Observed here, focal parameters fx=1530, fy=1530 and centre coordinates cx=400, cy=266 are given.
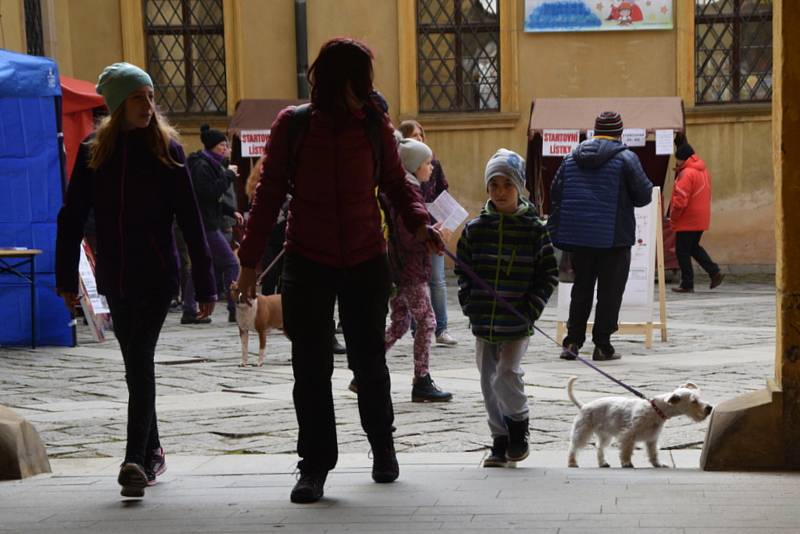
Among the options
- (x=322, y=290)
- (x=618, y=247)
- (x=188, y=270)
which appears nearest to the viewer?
(x=322, y=290)

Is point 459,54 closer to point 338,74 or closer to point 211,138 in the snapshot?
point 211,138

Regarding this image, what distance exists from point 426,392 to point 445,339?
3689mm

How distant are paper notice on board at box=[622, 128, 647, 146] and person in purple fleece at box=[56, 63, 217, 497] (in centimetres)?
1442

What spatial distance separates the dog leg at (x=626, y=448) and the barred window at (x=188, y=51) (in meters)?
16.9

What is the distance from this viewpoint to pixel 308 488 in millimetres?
5641

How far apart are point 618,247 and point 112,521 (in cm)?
652

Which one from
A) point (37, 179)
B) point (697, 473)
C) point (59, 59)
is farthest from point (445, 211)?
point (59, 59)

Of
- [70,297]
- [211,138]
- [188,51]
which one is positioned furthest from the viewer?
[188,51]

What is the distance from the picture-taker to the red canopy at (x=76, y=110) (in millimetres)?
15383

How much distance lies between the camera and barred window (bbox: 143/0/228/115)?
22812 millimetres

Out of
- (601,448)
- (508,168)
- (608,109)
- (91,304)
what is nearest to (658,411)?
(601,448)

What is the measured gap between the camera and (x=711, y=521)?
492 centimetres

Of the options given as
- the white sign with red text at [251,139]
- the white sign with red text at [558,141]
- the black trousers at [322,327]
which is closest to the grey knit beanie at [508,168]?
the black trousers at [322,327]

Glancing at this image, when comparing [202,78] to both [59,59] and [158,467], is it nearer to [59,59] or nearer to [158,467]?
[59,59]
